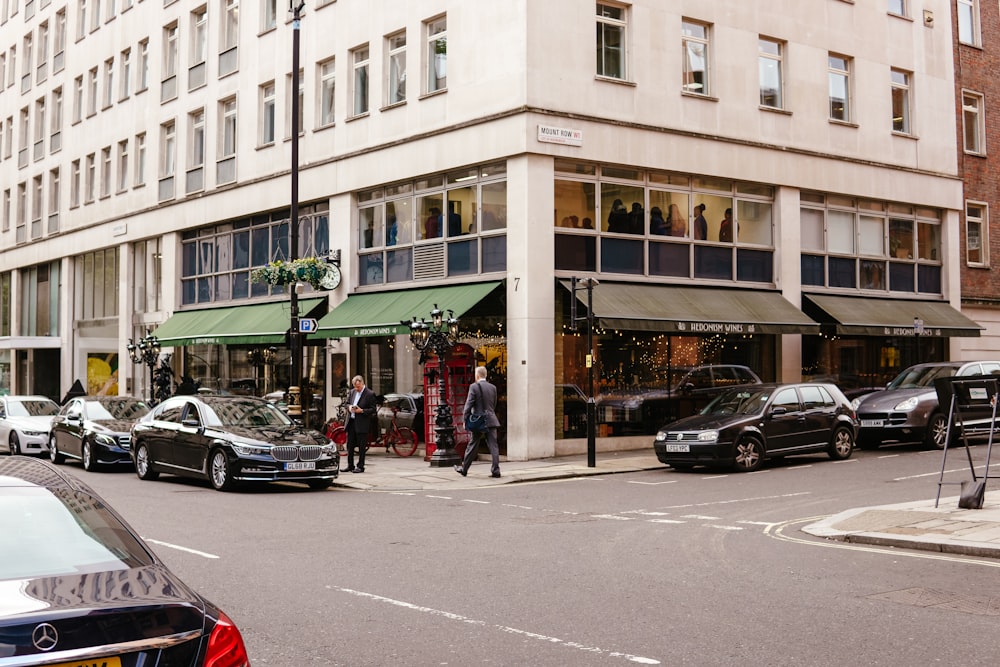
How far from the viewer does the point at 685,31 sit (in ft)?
80.5

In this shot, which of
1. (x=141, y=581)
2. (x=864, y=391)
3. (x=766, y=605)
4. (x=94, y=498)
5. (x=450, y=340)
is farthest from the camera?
(x=864, y=391)

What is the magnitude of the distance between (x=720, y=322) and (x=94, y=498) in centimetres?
1965

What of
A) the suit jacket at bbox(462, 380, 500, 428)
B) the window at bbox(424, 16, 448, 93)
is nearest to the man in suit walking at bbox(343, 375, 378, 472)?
the suit jacket at bbox(462, 380, 500, 428)

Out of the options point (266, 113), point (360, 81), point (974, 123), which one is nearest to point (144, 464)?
point (360, 81)

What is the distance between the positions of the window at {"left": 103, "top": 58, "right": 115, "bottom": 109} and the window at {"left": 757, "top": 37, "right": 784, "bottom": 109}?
78.7ft

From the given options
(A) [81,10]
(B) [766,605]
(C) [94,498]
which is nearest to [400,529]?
(B) [766,605]

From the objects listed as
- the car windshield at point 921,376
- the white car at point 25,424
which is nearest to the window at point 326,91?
the white car at point 25,424

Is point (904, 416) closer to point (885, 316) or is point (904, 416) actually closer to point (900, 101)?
point (885, 316)

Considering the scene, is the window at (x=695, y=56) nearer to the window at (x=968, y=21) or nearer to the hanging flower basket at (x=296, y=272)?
the hanging flower basket at (x=296, y=272)

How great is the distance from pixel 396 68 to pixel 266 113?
240 inches

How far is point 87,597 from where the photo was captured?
11.7 feet

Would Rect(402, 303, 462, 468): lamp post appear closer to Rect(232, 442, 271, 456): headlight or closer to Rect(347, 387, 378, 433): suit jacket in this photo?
Rect(347, 387, 378, 433): suit jacket

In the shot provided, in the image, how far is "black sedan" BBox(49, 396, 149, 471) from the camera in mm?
20641

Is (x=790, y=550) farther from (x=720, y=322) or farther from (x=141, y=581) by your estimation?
(x=720, y=322)
